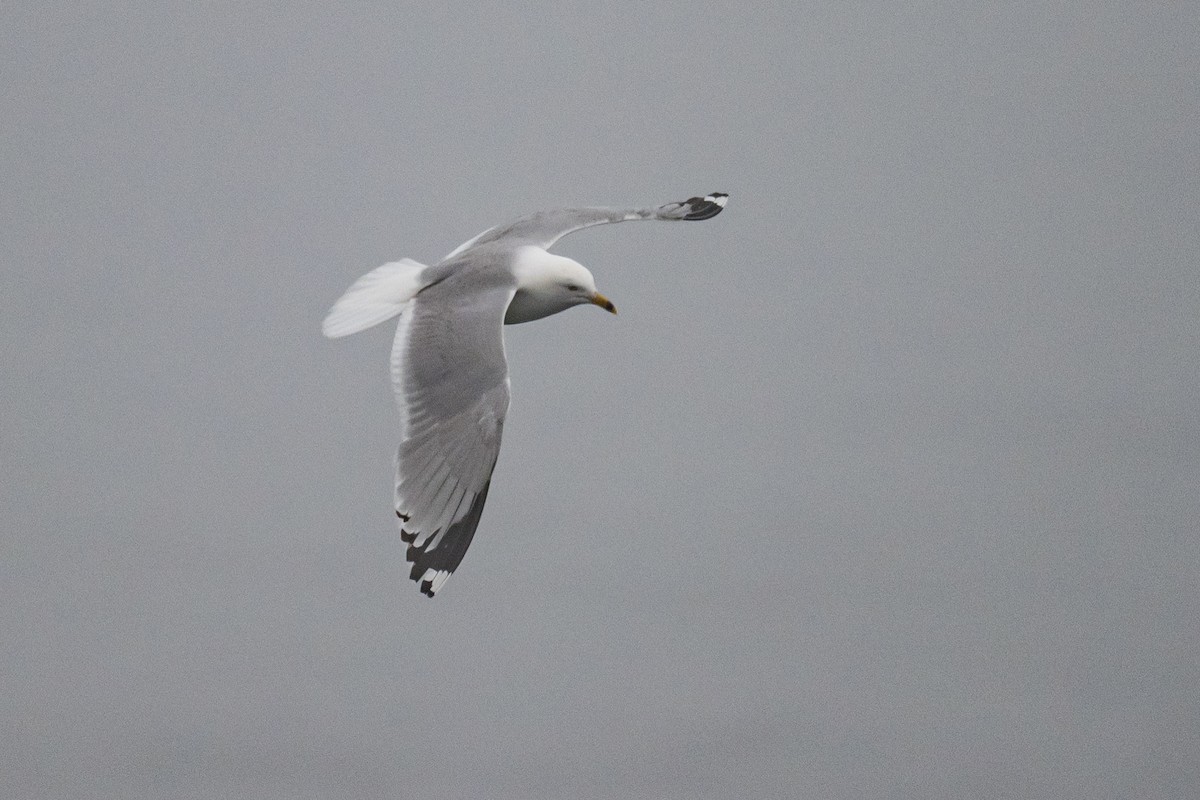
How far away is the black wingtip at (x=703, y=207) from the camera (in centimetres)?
610

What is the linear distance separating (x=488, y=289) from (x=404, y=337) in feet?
1.06

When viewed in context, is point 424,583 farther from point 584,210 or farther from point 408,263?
point 584,210

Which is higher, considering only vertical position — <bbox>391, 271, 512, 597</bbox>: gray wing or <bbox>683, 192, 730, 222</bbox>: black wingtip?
<bbox>683, 192, 730, 222</bbox>: black wingtip

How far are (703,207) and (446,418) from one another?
201 centimetres

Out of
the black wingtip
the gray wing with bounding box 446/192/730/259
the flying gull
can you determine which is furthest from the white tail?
the black wingtip

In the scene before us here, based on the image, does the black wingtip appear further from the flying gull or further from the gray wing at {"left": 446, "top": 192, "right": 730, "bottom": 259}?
the flying gull

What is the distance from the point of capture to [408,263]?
520cm

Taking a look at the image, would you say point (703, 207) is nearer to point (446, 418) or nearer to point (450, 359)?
point (450, 359)

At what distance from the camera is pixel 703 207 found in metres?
6.16

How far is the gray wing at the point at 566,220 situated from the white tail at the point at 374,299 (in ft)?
1.19

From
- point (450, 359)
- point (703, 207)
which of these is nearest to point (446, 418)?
point (450, 359)

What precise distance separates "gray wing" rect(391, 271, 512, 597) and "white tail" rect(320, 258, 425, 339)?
0.08m

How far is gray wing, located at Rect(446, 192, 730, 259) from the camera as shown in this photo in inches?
216

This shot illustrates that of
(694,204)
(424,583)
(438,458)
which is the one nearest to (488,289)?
(438,458)
